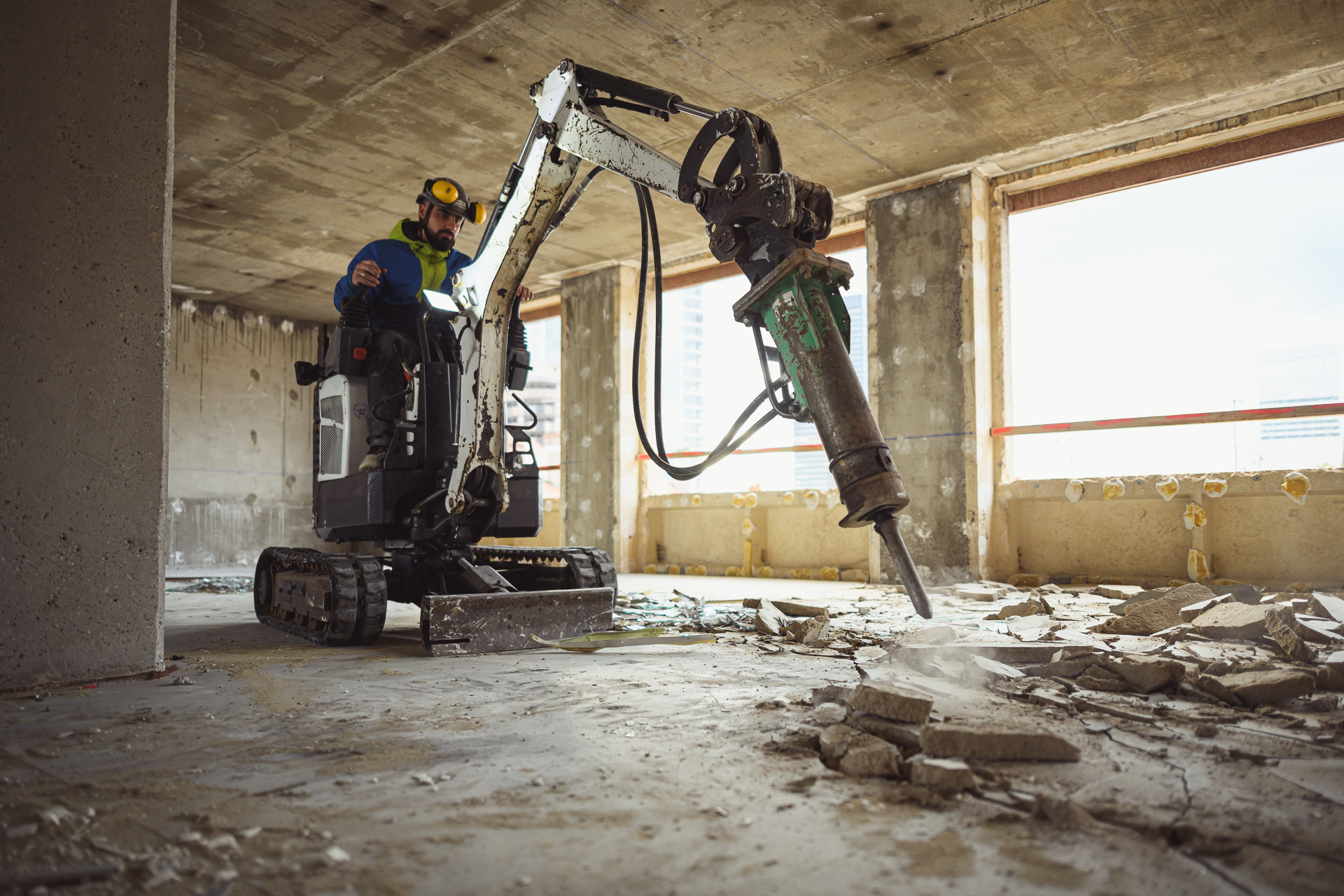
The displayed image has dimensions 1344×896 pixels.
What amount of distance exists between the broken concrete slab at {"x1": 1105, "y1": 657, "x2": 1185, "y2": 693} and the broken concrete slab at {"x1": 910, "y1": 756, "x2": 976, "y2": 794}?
1.28 m

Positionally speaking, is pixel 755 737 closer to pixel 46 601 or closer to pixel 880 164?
pixel 46 601

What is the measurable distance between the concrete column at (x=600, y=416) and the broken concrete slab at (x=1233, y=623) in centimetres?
709

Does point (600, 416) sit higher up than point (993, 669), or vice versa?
point (600, 416)

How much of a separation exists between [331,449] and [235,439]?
30.3 feet

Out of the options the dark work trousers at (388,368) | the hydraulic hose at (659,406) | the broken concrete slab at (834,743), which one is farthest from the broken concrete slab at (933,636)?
the dark work trousers at (388,368)

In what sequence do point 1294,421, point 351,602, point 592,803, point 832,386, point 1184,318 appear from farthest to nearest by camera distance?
1. point 1184,318
2. point 1294,421
3. point 351,602
4. point 832,386
5. point 592,803

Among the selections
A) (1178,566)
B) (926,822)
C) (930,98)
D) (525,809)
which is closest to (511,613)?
(525,809)

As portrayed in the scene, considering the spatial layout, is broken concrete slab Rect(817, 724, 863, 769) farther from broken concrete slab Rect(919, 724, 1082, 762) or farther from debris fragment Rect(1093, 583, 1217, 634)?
debris fragment Rect(1093, 583, 1217, 634)

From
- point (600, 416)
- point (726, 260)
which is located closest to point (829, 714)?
point (726, 260)

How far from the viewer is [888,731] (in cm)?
224

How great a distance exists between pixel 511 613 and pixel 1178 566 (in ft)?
19.0

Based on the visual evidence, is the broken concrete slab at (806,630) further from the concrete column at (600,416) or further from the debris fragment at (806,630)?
the concrete column at (600,416)

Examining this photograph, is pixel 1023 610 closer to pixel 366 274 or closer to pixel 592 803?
pixel 592 803

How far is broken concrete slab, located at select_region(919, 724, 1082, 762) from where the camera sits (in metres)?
2.07
